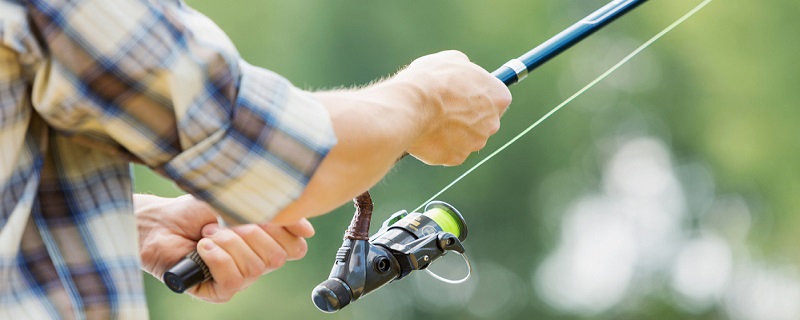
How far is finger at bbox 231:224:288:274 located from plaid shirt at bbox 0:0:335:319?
303mm

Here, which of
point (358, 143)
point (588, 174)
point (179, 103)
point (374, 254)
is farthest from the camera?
point (588, 174)

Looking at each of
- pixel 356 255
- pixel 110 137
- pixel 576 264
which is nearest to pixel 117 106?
pixel 110 137

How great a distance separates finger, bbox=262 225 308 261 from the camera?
1.39m

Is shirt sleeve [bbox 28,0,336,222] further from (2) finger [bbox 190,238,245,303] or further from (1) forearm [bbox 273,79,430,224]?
(2) finger [bbox 190,238,245,303]

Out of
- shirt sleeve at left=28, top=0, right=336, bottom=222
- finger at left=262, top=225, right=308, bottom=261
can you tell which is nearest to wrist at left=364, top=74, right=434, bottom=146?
shirt sleeve at left=28, top=0, right=336, bottom=222

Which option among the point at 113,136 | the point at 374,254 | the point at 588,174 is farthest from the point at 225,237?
the point at 588,174

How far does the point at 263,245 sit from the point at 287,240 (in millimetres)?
32

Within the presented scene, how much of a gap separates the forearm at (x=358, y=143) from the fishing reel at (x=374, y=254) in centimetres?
31

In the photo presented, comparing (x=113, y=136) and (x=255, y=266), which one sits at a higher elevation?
Result: (x=113, y=136)

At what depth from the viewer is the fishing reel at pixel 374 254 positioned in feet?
4.89

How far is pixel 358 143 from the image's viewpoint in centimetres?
113

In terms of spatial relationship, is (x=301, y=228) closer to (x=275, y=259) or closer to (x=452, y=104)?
(x=275, y=259)

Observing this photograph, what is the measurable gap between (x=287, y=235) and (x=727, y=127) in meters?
7.04

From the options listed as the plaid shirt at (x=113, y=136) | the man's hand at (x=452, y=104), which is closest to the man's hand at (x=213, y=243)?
the man's hand at (x=452, y=104)
